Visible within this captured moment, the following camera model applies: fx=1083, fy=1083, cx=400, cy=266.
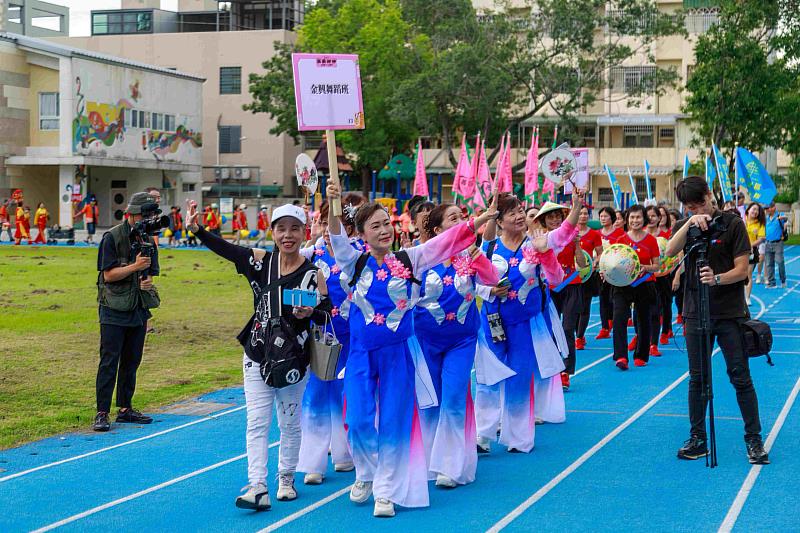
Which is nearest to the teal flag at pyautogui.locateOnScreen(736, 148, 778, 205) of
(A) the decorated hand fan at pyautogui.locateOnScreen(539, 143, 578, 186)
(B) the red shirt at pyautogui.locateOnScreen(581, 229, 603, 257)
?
(B) the red shirt at pyautogui.locateOnScreen(581, 229, 603, 257)

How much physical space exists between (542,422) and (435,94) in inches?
1451

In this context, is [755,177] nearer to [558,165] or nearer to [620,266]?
[620,266]

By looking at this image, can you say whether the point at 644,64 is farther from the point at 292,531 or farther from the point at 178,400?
the point at 292,531

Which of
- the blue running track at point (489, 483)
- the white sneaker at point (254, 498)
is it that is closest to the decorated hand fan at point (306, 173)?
the blue running track at point (489, 483)

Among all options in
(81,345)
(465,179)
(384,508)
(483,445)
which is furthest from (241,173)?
(384,508)

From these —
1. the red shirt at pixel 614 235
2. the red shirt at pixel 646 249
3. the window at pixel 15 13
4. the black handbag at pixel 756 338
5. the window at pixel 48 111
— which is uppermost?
the window at pixel 15 13

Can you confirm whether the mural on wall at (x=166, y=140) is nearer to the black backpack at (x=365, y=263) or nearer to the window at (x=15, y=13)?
the window at (x=15, y=13)

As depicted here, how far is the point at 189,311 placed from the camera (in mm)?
18781

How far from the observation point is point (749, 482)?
23.5ft

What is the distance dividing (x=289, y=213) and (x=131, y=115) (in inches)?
1767

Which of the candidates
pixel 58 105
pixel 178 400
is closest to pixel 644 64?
pixel 58 105

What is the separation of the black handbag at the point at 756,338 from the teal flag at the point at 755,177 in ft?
43.1

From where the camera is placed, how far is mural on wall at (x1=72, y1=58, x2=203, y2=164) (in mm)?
46781

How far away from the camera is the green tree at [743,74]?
3462 centimetres
